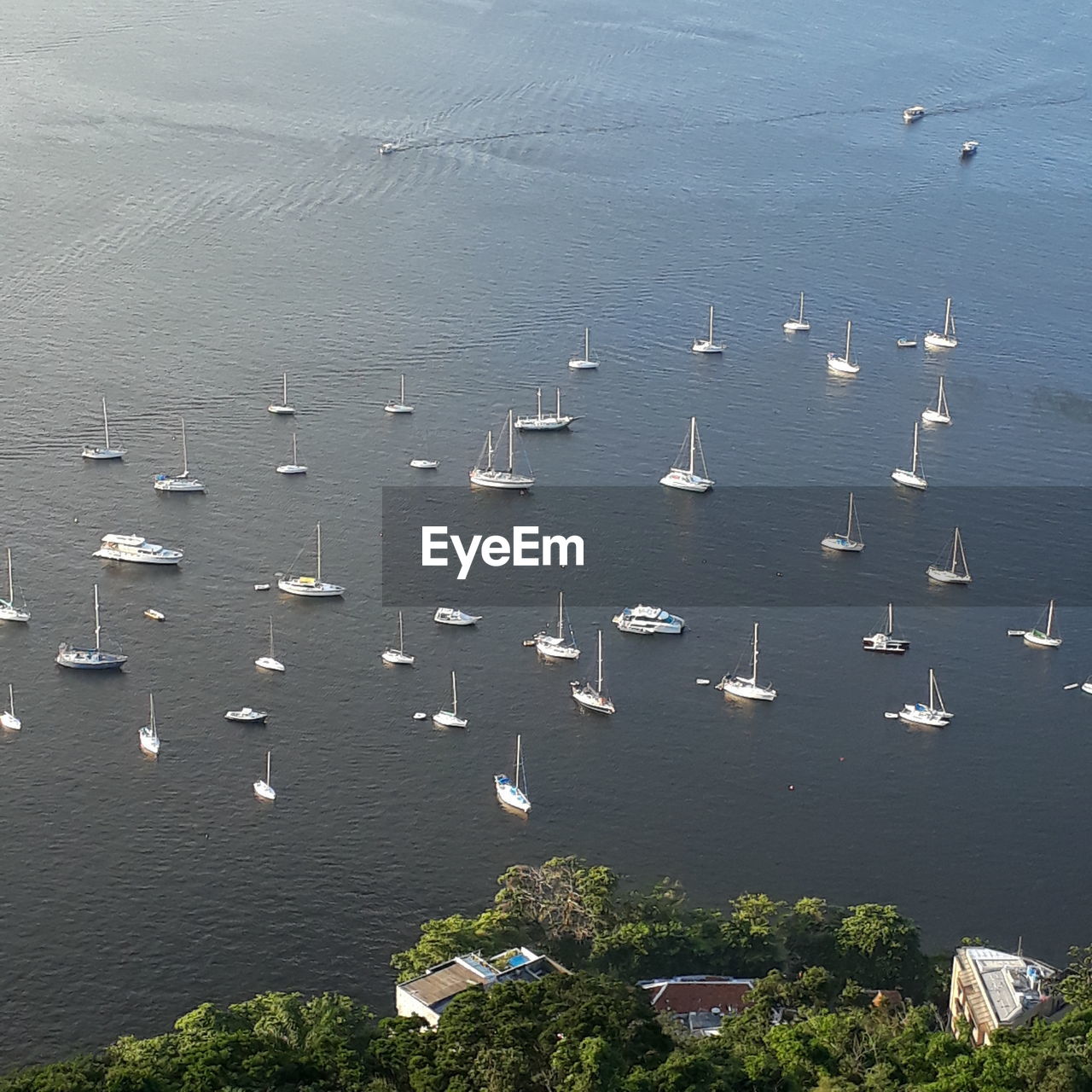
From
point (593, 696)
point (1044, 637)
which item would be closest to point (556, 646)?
point (593, 696)

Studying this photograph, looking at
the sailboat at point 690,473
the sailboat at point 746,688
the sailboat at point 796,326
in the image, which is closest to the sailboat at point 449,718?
the sailboat at point 746,688

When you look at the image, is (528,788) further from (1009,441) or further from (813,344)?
(813,344)

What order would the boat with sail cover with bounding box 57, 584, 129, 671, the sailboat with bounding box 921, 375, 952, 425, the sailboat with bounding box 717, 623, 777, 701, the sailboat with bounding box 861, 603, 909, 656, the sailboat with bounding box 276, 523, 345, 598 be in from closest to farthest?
the sailboat with bounding box 717, 623, 777, 701 → the boat with sail cover with bounding box 57, 584, 129, 671 → the sailboat with bounding box 861, 603, 909, 656 → the sailboat with bounding box 276, 523, 345, 598 → the sailboat with bounding box 921, 375, 952, 425

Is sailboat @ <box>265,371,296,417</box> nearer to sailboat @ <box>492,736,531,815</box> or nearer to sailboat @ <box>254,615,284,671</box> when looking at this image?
sailboat @ <box>254,615,284,671</box>

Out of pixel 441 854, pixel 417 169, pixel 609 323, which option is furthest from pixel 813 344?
pixel 441 854

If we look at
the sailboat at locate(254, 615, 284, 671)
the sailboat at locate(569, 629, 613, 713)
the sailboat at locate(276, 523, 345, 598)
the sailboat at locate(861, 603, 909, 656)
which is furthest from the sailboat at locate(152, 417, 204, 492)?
the sailboat at locate(861, 603, 909, 656)

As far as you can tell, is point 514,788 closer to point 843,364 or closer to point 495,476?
point 495,476
